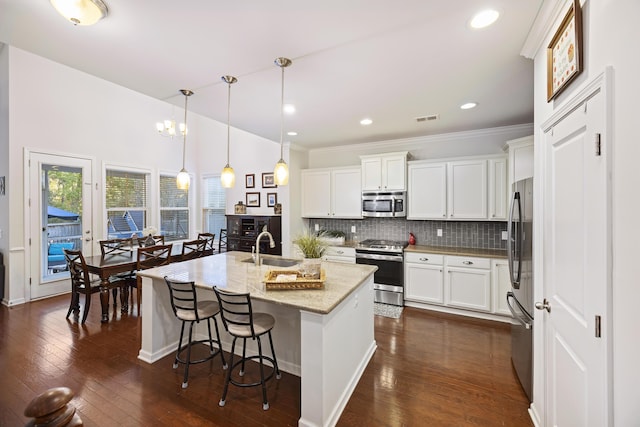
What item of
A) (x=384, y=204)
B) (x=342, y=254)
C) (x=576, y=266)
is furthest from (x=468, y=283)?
(x=576, y=266)

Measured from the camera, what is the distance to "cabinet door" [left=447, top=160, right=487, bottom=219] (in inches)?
150

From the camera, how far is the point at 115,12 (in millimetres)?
1618

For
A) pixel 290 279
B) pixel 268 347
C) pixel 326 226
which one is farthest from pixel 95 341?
pixel 326 226

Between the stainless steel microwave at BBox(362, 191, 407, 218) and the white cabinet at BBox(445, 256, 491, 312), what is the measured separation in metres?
1.03

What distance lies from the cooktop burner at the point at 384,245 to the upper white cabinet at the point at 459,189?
1.70ft

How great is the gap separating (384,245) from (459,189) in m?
1.39

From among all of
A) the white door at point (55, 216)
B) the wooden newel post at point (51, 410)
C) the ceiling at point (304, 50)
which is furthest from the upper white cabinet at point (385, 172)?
the white door at point (55, 216)

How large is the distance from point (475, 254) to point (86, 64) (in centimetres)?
465

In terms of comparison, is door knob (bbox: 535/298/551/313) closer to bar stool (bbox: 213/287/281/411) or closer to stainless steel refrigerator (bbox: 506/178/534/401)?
stainless steel refrigerator (bbox: 506/178/534/401)

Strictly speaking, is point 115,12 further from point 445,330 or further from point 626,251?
point 445,330

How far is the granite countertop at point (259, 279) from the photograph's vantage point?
191 centimetres

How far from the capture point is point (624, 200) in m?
1.00

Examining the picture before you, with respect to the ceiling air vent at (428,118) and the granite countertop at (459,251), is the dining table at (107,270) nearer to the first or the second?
the granite countertop at (459,251)

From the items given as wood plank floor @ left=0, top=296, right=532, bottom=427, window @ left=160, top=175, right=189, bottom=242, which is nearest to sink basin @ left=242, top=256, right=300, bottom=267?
wood plank floor @ left=0, top=296, right=532, bottom=427
